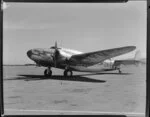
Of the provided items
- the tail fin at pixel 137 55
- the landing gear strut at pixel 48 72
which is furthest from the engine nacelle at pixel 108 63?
the landing gear strut at pixel 48 72

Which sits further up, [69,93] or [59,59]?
[59,59]

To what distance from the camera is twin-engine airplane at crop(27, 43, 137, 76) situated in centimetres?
279

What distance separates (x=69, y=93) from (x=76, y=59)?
1.24 ft

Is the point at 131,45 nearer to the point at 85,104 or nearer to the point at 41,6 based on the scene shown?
the point at 85,104

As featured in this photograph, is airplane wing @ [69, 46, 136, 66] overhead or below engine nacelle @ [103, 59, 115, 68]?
overhead

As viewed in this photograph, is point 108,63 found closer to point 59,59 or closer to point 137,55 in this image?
point 137,55

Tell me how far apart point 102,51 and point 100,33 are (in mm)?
194

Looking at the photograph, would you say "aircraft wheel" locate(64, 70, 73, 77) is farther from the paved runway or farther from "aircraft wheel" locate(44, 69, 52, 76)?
"aircraft wheel" locate(44, 69, 52, 76)

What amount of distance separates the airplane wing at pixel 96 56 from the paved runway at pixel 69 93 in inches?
6.2

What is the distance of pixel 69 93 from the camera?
9.24ft

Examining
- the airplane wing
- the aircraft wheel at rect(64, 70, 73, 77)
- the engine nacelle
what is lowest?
the aircraft wheel at rect(64, 70, 73, 77)

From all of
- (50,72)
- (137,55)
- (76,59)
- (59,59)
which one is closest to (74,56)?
(76,59)

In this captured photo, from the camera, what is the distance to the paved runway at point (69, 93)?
2.79m

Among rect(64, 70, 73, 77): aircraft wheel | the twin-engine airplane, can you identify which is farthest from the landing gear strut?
rect(64, 70, 73, 77): aircraft wheel
